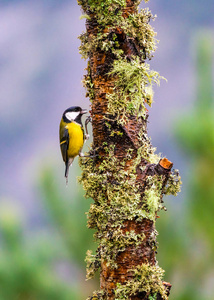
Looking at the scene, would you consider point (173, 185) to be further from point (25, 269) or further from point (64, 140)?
point (25, 269)

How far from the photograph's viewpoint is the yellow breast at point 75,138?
292cm

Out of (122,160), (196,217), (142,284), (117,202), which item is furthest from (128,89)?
(196,217)

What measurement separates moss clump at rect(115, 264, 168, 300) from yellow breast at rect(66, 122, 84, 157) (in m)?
1.32

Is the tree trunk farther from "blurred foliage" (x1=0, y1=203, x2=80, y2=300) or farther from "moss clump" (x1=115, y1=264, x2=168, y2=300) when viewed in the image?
"blurred foliage" (x1=0, y1=203, x2=80, y2=300)

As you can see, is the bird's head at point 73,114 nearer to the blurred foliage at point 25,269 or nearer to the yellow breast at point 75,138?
the yellow breast at point 75,138

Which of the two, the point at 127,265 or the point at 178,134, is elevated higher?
the point at 178,134

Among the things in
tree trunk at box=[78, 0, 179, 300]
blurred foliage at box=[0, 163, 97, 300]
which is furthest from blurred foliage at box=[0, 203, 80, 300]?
tree trunk at box=[78, 0, 179, 300]

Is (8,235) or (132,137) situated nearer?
(132,137)

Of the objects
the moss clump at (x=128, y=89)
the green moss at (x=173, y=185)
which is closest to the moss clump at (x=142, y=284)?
the green moss at (x=173, y=185)

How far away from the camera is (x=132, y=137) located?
1.83 metres

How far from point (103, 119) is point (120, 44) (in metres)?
0.34

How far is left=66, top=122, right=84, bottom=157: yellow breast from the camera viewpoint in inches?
115

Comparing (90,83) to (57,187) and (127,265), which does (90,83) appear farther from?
(57,187)

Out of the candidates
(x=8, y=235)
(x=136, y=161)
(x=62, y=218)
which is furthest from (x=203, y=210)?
(x=136, y=161)
